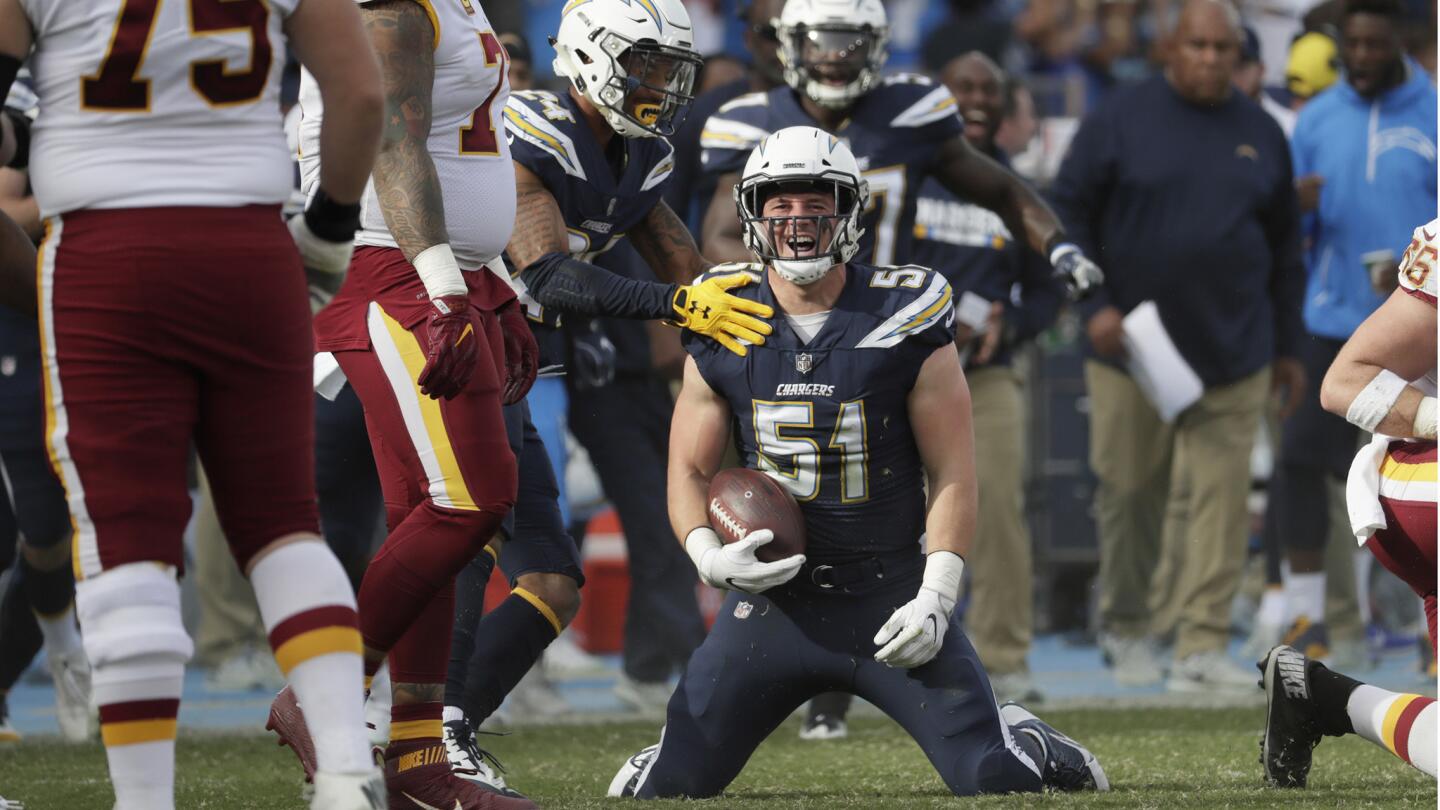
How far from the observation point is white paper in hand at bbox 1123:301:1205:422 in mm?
7004

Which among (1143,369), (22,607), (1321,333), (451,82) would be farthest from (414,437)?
(1321,333)

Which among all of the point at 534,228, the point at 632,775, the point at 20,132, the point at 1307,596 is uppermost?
the point at 20,132

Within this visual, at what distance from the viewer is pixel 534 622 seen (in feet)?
14.7

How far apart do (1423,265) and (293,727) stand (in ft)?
7.14

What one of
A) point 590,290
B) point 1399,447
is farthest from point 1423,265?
point 590,290

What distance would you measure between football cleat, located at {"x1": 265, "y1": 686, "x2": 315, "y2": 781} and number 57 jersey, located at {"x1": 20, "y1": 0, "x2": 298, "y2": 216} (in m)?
1.13

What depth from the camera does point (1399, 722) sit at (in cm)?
393

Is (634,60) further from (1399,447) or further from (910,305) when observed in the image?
(1399,447)

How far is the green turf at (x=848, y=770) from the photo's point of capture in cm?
419

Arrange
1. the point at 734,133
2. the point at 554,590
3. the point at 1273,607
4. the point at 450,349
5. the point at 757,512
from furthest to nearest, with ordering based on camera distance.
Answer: the point at 1273,607 → the point at 734,133 → the point at 554,590 → the point at 757,512 → the point at 450,349

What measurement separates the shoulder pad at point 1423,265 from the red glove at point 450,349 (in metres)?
1.64

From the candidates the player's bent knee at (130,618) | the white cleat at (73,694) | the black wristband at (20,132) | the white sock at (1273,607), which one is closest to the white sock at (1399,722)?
the player's bent knee at (130,618)

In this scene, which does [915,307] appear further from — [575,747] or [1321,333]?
[1321,333]

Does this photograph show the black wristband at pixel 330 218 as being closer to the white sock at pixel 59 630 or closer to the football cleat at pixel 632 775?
the football cleat at pixel 632 775
